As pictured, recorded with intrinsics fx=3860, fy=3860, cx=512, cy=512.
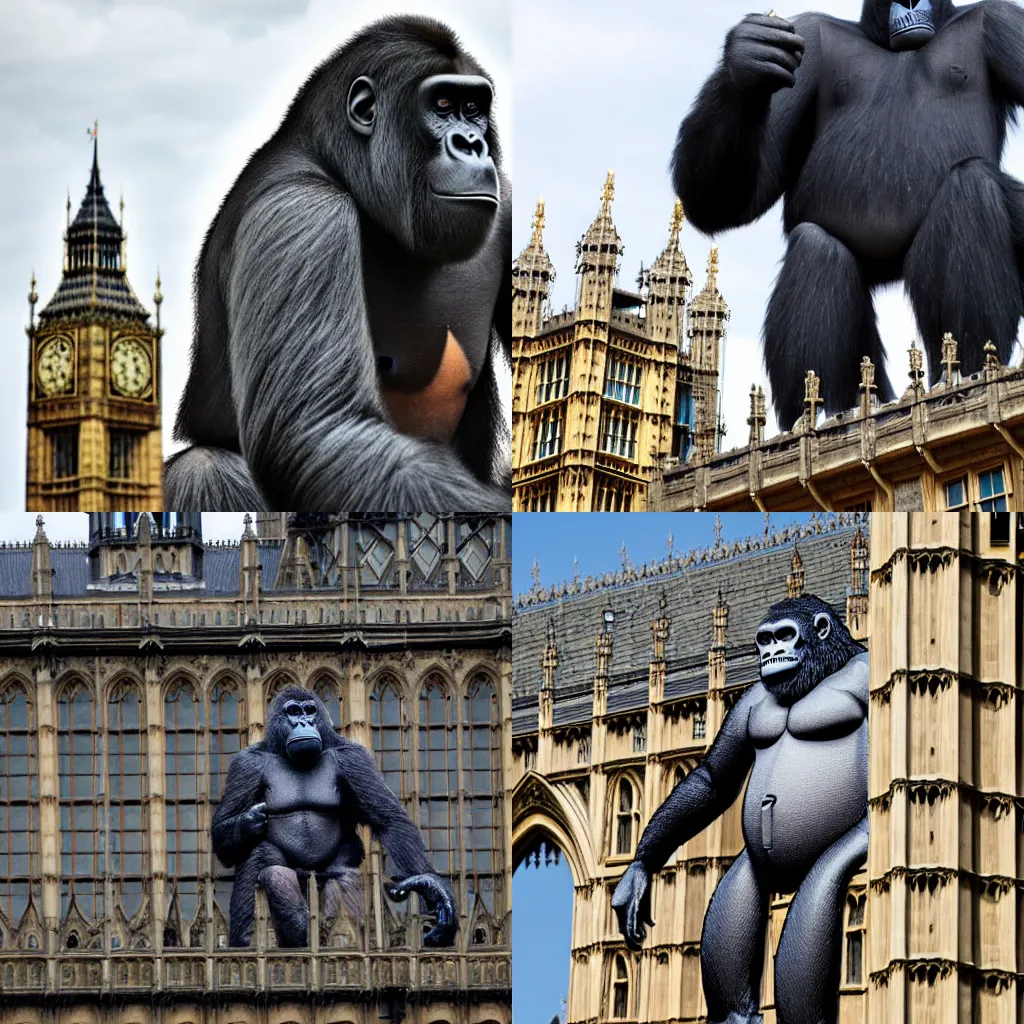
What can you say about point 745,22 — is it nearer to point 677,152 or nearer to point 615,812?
point 677,152

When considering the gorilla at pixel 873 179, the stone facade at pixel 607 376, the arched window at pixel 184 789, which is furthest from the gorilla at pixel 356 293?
the arched window at pixel 184 789

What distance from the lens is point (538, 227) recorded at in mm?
33344

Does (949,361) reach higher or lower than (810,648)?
higher

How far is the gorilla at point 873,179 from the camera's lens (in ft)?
90.9

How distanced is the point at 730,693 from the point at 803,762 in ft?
9.34

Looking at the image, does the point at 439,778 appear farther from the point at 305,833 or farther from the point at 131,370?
the point at 131,370

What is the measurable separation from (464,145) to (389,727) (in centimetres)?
1311

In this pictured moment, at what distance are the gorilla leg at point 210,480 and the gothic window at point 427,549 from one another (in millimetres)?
3080

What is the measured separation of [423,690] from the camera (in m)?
38.8

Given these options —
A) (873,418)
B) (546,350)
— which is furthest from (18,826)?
(873,418)

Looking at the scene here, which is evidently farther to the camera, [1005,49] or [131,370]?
[1005,49]

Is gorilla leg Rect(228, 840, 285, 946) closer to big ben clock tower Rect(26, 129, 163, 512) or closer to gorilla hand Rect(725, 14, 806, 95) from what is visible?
big ben clock tower Rect(26, 129, 163, 512)

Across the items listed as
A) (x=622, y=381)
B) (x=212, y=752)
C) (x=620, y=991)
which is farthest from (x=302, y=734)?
(x=622, y=381)

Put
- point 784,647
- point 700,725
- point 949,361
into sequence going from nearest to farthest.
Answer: point 949,361
point 784,647
point 700,725
